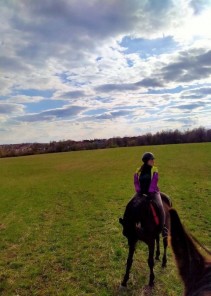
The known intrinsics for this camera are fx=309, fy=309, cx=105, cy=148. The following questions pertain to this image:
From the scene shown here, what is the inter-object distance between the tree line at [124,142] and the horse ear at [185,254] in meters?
78.5

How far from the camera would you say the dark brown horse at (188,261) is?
137 centimetres

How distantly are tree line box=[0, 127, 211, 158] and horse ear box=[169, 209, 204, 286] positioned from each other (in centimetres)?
7852

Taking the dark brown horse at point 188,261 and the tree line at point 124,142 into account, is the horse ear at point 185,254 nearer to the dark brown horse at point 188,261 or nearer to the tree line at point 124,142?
the dark brown horse at point 188,261

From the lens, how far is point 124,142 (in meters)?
86.2

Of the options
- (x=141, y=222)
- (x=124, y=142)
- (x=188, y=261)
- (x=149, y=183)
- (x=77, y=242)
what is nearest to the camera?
(x=188, y=261)

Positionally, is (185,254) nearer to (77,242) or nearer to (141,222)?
(141,222)

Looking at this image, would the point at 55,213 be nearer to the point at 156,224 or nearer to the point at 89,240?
the point at 89,240

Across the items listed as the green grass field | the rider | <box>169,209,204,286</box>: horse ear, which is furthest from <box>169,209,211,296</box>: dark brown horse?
the green grass field

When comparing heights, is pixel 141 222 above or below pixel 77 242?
above

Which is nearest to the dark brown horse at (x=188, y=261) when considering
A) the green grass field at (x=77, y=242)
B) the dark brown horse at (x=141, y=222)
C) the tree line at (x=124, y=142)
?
the dark brown horse at (x=141, y=222)

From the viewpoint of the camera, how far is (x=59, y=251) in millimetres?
9438

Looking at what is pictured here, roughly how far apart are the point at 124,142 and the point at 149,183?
260ft

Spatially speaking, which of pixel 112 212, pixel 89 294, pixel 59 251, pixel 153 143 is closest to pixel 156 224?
pixel 89 294

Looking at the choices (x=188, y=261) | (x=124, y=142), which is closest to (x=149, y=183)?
(x=188, y=261)
